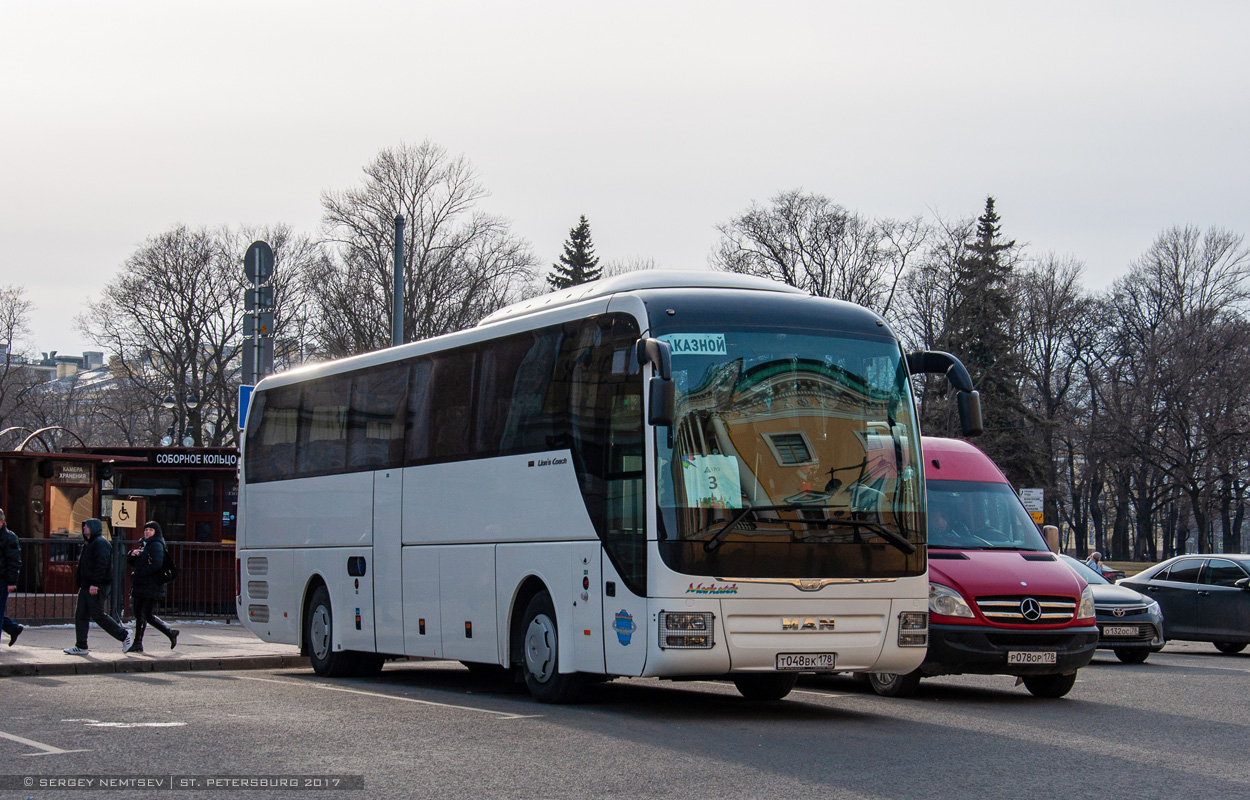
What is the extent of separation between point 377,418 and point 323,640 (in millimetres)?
2930

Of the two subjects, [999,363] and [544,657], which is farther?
[999,363]

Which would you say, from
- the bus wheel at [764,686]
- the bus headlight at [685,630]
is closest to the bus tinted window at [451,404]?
the bus wheel at [764,686]

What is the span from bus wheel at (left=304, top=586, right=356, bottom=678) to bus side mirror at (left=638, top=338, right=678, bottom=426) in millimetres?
7265

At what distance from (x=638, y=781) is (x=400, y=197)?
47097 mm

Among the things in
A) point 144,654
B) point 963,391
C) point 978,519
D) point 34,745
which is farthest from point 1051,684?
point 144,654

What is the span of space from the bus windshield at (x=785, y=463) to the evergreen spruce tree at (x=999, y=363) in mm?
47693

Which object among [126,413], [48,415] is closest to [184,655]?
[126,413]

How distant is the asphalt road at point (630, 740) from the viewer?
332 inches

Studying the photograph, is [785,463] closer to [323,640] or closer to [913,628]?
[913,628]

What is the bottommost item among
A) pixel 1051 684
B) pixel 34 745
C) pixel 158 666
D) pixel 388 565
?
pixel 1051 684

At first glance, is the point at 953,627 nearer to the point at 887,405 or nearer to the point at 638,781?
the point at 887,405

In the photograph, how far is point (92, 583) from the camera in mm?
18141

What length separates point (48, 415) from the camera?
74.4 metres

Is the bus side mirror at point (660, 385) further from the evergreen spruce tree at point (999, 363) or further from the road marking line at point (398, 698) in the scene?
the evergreen spruce tree at point (999, 363)
